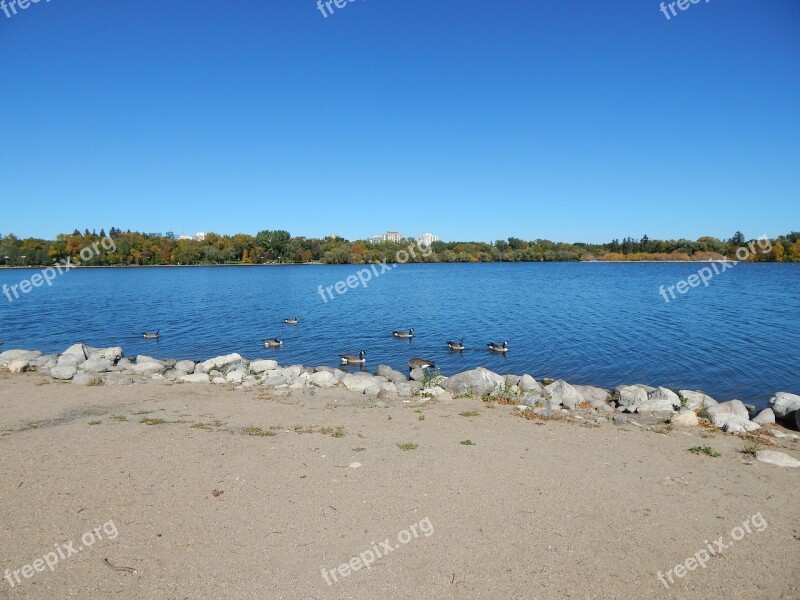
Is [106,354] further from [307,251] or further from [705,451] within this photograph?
[307,251]

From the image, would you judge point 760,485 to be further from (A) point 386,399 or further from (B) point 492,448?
(A) point 386,399

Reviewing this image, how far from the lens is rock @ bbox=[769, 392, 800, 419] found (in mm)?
13336

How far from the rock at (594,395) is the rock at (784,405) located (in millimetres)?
4515

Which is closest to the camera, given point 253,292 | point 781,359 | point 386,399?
Answer: point 386,399

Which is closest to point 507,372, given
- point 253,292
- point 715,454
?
point 715,454

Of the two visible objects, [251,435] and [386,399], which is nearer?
[251,435]

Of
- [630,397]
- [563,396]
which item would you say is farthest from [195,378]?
[630,397]

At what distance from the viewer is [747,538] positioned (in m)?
6.53

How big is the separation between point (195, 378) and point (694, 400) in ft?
57.5

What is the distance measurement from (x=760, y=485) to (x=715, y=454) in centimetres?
147

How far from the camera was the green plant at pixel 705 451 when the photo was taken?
9672mm

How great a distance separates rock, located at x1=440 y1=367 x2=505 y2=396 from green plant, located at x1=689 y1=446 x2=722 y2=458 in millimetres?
6355

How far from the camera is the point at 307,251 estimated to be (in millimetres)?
139375

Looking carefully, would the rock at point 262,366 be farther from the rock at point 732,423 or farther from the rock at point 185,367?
the rock at point 732,423
